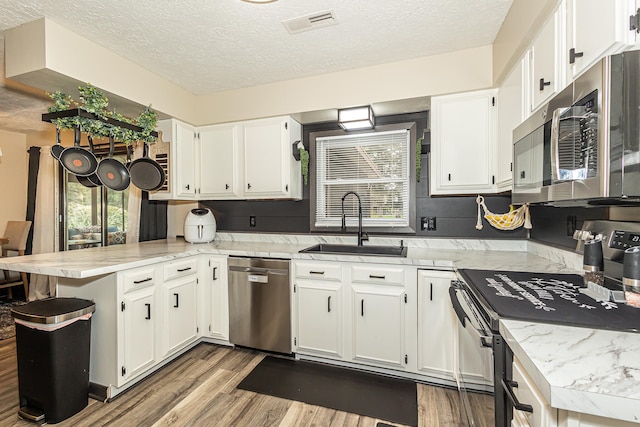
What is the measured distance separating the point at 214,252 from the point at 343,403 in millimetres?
1649

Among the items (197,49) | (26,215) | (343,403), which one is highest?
(197,49)

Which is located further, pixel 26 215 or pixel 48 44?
pixel 26 215

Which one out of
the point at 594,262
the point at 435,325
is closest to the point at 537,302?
the point at 594,262

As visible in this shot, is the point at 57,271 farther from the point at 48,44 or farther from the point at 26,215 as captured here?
the point at 26,215

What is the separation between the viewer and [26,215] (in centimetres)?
459

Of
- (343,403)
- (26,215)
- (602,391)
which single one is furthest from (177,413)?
(26,215)

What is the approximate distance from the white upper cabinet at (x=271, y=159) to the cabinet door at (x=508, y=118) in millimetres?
1775

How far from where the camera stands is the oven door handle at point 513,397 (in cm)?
82

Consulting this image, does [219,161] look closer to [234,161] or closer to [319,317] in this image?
[234,161]

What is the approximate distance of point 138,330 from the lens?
2.16m

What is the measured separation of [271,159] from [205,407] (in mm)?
2090

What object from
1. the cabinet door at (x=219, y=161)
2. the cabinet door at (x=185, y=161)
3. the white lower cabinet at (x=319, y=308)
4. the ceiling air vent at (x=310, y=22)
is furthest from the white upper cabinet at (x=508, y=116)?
the cabinet door at (x=185, y=161)

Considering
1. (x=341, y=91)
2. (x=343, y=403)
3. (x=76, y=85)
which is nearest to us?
(x=343, y=403)

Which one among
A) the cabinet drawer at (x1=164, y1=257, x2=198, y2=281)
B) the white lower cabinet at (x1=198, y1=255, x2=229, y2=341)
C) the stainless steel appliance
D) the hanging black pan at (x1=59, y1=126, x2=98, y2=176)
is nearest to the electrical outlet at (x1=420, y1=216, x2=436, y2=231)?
the stainless steel appliance
